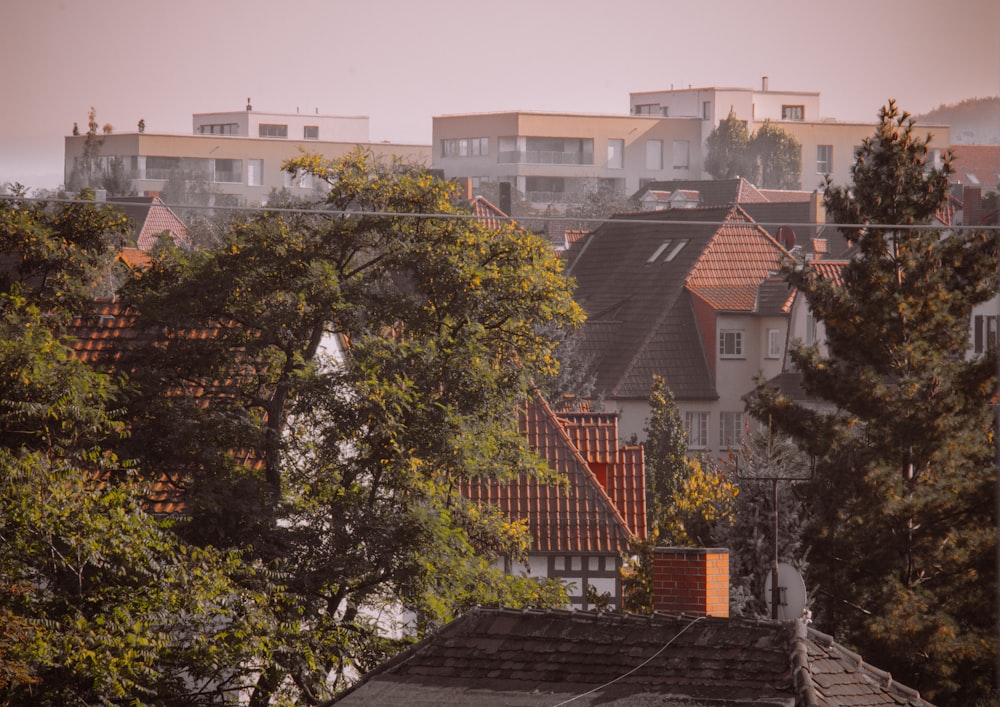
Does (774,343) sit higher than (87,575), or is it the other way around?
(774,343)

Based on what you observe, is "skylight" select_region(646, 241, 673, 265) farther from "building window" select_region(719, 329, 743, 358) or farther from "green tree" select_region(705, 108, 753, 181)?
"green tree" select_region(705, 108, 753, 181)

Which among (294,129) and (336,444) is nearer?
(336,444)

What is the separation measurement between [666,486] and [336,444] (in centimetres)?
1649

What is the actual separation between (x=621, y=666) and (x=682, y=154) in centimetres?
6866

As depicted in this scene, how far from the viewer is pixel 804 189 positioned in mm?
Result: 75062

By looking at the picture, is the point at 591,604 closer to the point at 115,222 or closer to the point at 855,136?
the point at 115,222

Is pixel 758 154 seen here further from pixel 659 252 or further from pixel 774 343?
pixel 774 343

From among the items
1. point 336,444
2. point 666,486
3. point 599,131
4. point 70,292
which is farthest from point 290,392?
point 599,131

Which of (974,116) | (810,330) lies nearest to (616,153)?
(810,330)

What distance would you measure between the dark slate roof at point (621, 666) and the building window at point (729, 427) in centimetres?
2977

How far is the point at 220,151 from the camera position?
33.7 metres

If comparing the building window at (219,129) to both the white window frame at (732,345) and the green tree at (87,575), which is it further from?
the green tree at (87,575)

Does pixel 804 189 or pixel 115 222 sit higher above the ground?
pixel 804 189

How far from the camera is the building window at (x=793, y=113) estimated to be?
77.1 m
